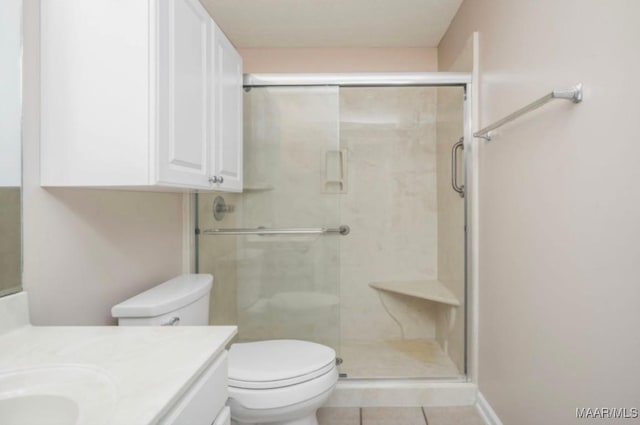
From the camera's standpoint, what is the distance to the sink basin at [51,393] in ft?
2.15

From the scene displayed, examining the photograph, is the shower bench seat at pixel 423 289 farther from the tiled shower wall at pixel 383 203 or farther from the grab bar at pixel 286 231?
the grab bar at pixel 286 231

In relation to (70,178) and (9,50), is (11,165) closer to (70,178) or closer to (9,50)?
(70,178)

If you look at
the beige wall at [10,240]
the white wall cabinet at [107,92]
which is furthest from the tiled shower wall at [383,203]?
the beige wall at [10,240]

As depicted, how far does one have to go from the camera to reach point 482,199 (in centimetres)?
185

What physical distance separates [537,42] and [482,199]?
0.78m

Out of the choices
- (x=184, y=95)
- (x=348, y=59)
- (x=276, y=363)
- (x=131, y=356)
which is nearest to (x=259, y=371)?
(x=276, y=363)

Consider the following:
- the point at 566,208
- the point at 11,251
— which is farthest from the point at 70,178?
the point at 566,208

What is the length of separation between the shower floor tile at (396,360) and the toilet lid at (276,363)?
0.62 meters

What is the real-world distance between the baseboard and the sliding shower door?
0.79 metres

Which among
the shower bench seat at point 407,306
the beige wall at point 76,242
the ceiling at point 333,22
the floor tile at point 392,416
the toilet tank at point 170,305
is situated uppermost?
the ceiling at point 333,22

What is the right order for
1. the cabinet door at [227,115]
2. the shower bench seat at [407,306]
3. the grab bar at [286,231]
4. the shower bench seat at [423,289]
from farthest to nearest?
1. the shower bench seat at [407,306]
2. the shower bench seat at [423,289]
3. the grab bar at [286,231]
4. the cabinet door at [227,115]

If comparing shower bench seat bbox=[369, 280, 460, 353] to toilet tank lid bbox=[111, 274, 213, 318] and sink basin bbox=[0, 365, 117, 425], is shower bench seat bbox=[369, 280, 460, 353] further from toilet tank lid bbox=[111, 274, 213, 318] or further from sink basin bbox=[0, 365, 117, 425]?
sink basin bbox=[0, 365, 117, 425]

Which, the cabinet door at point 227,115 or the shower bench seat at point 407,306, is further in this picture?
the shower bench seat at point 407,306

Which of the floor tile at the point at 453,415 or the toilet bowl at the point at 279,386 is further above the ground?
the toilet bowl at the point at 279,386
